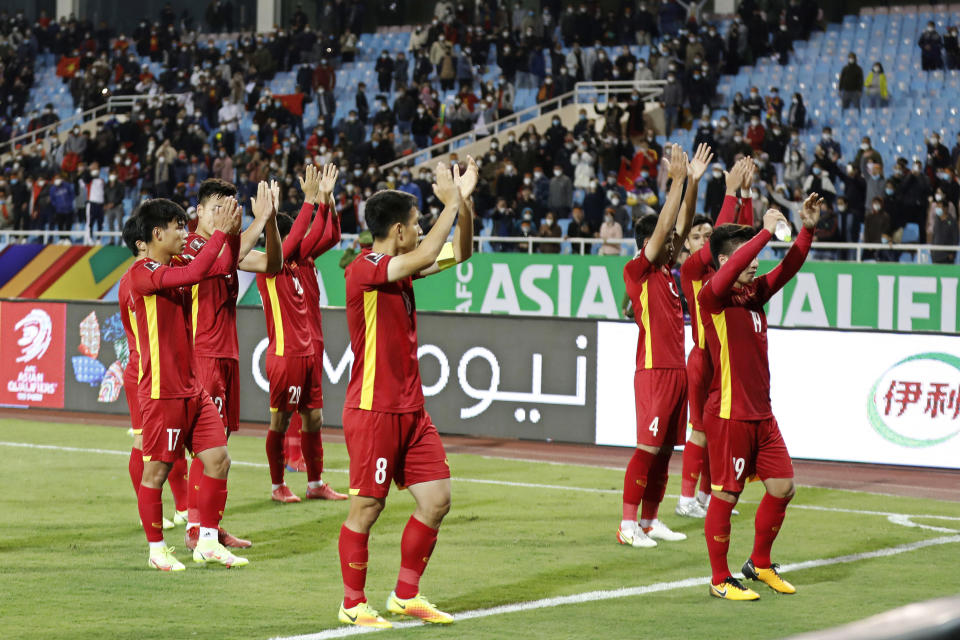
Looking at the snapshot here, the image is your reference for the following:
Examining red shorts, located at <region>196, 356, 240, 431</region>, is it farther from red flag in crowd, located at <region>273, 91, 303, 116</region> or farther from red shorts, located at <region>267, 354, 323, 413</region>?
red flag in crowd, located at <region>273, 91, 303, 116</region>

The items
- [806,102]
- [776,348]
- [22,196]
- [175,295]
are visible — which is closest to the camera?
[175,295]

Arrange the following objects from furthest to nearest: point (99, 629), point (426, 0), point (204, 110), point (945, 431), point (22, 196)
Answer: point (426, 0) → point (204, 110) → point (22, 196) → point (945, 431) → point (99, 629)

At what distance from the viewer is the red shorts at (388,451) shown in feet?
19.2

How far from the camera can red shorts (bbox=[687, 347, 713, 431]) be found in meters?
9.27

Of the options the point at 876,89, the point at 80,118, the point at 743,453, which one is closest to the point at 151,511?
the point at 743,453

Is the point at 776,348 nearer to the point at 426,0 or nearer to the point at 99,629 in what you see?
the point at 99,629

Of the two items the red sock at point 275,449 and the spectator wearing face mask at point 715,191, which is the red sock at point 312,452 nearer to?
the red sock at point 275,449

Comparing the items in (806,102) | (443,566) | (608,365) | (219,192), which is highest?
(806,102)

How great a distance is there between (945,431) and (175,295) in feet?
23.7

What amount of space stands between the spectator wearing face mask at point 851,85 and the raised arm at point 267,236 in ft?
56.5

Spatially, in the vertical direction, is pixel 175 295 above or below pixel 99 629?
above

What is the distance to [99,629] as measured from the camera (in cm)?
589

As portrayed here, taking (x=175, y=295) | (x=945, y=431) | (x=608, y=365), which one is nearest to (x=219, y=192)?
(x=175, y=295)

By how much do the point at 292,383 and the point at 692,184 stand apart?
12.2 feet
